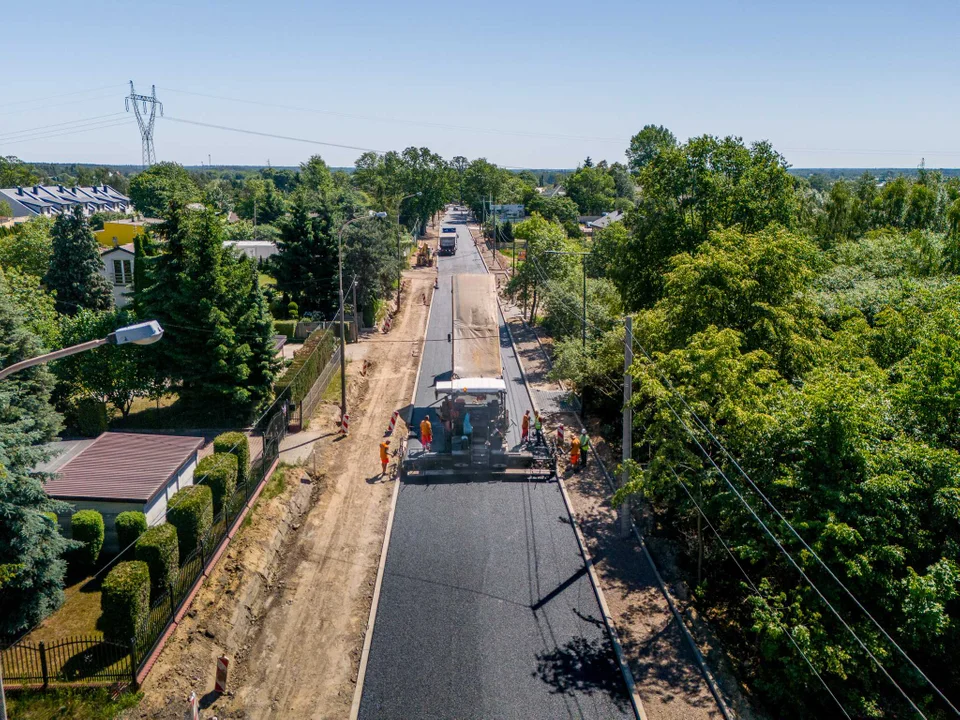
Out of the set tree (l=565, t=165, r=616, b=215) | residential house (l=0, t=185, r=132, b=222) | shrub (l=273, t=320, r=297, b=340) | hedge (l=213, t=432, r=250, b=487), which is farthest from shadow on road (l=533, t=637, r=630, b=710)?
tree (l=565, t=165, r=616, b=215)

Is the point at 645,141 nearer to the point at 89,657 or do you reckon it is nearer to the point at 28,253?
the point at 28,253

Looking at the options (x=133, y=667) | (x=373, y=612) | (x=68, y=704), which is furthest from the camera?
(x=373, y=612)

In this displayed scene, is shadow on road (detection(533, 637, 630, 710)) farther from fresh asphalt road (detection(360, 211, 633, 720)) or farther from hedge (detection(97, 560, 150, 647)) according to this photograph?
hedge (detection(97, 560, 150, 647))

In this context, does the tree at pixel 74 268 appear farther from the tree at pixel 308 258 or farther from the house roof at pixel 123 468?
the house roof at pixel 123 468

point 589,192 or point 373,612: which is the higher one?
point 589,192

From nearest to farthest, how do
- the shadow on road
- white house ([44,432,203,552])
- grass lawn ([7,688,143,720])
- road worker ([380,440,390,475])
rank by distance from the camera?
grass lawn ([7,688,143,720]) → the shadow on road → white house ([44,432,203,552]) → road worker ([380,440,390,475])

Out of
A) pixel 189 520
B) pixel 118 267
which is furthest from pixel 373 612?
pixel 118 267

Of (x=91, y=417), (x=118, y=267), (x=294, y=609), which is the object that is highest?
(x=118, y=267)

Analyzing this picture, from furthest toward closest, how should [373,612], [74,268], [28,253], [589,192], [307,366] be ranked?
[589,192]
[28,253]
[74,268]
[307,366]
[373,612]
